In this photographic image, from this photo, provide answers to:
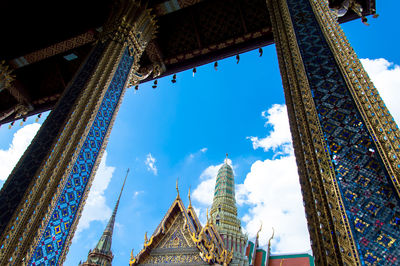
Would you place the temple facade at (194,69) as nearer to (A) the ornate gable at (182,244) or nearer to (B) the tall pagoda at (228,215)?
(A) the ornate gable at (182,244)

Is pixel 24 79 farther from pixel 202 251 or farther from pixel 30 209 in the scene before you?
pixel 202 251

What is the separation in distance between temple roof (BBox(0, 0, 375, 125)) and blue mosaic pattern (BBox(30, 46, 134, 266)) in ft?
6.43

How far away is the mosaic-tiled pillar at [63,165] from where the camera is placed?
7.88ft

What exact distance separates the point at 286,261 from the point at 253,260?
128 centimetres

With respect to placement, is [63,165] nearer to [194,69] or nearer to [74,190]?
[74,190]

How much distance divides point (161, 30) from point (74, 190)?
12.7 feet

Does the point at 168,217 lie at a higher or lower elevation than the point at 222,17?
lower

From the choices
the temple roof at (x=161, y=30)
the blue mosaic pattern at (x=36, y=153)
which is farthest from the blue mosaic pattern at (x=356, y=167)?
the temple roof at (x=161, y=30)

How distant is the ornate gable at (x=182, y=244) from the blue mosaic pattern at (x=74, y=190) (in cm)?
649

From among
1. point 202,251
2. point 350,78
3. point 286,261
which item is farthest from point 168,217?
point 350,78

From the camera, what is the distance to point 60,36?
534 cm

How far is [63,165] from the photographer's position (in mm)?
2857

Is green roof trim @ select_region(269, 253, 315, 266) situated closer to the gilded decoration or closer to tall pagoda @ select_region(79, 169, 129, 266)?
tall pagoda @ select_region(79, 169, 129, 266)

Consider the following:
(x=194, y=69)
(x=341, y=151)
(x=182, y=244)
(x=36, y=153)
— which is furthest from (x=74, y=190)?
(x=182, y=244)
